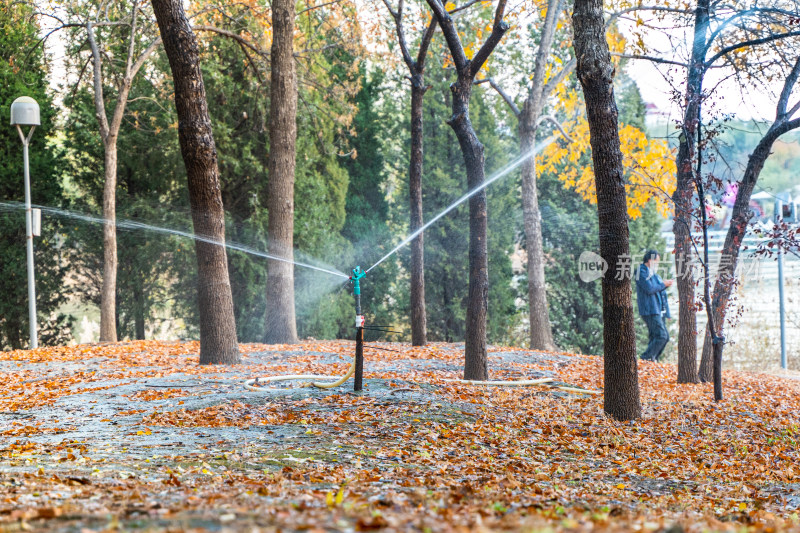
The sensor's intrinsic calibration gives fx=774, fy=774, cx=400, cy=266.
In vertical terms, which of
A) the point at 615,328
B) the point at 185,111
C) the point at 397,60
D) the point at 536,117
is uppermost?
the point at 397,60

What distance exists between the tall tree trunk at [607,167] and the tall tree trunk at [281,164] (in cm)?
742

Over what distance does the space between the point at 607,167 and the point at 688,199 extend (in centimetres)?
275

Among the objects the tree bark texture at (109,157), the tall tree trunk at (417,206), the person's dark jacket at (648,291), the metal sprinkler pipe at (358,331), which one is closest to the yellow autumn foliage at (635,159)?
the person's dark jacket at (648,291)

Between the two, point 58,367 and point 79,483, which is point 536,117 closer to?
point 58,367

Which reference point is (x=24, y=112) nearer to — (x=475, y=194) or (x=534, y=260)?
(x=475, y=194)

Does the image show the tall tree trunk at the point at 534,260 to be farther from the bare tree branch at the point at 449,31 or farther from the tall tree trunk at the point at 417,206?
the bare tree branch at the point at 449,31

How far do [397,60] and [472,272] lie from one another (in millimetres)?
10263

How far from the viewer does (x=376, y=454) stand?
506 cm

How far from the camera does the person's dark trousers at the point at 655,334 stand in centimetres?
1249

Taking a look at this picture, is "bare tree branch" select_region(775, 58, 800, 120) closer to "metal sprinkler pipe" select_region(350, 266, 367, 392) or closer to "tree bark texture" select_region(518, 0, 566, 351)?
→ "tree bark texture" select_region(518, 0, 566, 351)

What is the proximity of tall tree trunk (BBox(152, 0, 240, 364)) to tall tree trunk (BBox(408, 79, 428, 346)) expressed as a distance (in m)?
4.19

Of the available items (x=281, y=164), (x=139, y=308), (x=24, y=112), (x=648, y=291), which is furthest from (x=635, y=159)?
(x=139, y=308)

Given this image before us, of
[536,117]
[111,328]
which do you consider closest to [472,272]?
[536,117]

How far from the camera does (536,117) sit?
14.3 metres
